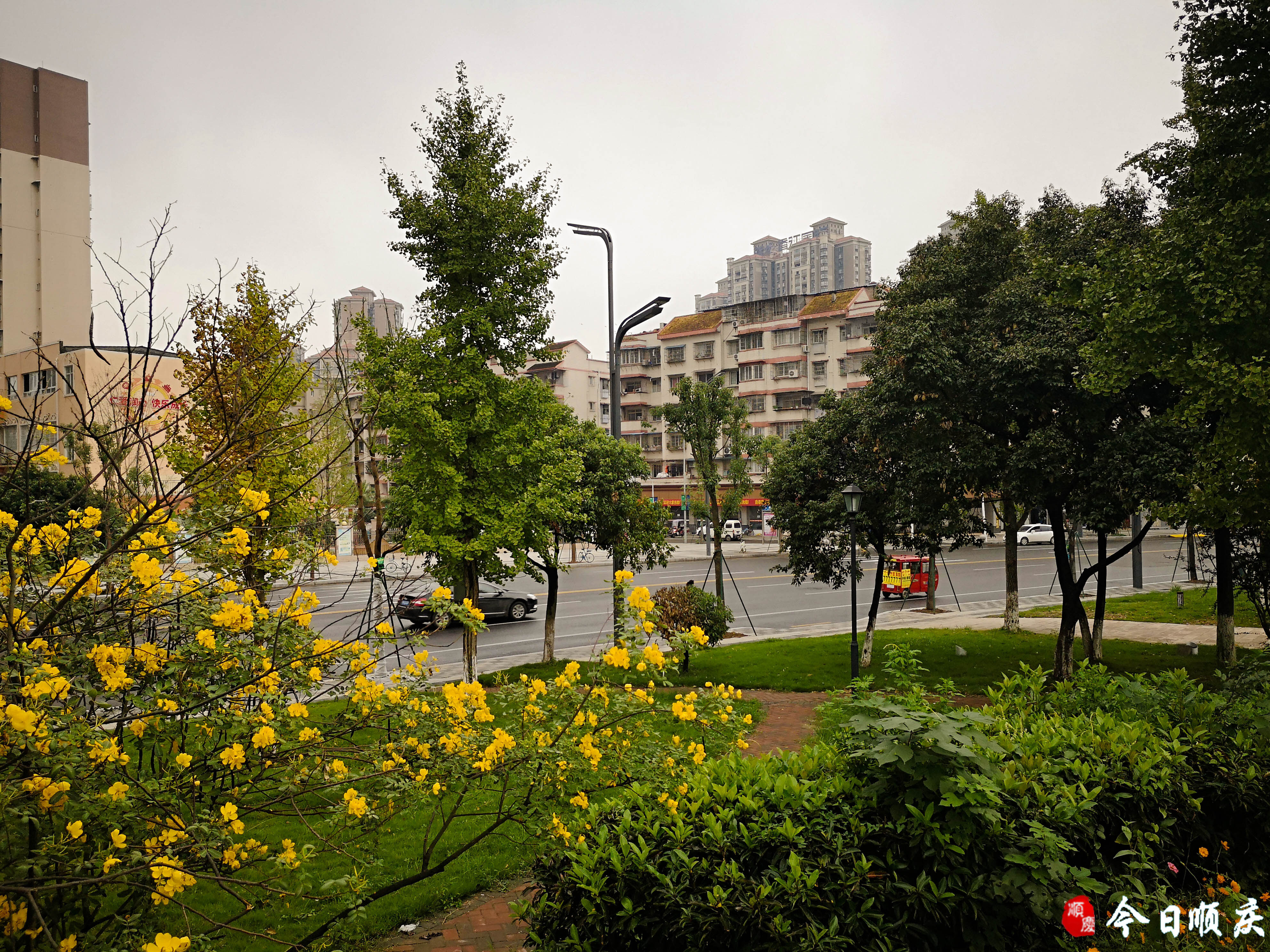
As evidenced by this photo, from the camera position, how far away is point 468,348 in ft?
35.6

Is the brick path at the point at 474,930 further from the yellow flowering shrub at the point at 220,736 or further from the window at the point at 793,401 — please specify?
the window at the point at 793,401

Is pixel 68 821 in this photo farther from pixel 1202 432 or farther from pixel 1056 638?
pixel 1056 638

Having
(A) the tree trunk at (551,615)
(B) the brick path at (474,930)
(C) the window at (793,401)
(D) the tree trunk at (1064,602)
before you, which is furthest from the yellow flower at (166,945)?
(C) the window at (793,401)

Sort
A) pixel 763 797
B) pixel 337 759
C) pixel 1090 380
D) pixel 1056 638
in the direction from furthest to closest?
pixel 1056 638
pixel 1090 380
pixel 763 797
pixel 337 759

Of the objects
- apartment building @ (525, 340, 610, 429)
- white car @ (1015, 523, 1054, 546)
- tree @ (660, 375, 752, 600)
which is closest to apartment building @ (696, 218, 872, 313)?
apartment building @ (525, 340, 610, 429)

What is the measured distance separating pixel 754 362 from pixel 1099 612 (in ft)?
143

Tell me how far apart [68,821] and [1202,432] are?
1245 cm

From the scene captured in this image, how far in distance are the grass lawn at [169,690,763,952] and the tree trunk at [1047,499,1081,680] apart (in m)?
7.34

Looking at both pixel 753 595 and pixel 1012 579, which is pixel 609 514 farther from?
pixel 753 595

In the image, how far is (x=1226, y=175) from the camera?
8367mm

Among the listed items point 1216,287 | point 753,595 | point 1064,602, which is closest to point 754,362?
point 753,595

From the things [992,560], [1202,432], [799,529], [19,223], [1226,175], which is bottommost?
[992,560]

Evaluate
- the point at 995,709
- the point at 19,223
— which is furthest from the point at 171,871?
the point at 19,223

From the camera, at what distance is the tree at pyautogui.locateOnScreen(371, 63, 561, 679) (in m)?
10.6
